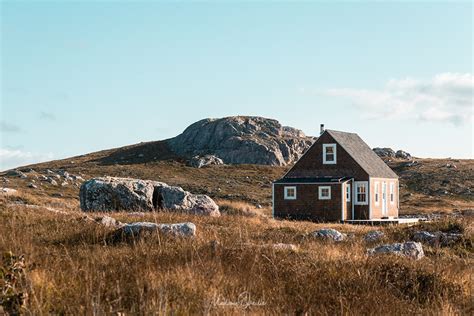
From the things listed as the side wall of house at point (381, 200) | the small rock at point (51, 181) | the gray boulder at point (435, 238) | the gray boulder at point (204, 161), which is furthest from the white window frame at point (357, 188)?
the gray boulder at point (204, 161)

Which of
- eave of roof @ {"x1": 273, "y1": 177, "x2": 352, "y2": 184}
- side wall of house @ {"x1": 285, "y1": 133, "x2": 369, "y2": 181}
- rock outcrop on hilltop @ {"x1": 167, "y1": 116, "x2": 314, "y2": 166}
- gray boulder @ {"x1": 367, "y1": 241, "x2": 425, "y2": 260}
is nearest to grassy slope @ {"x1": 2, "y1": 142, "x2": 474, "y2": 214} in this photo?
rock outcrop on hilltop @ {"x1": 167, "y1": 116, "x2": 314, "y2": 166}

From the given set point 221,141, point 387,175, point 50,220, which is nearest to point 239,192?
point 387,175

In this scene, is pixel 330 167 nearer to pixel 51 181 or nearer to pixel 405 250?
pixel 405 250

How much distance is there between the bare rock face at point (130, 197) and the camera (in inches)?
954

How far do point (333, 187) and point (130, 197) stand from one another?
16456 mm

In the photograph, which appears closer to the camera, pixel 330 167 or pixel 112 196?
pixel 112 196

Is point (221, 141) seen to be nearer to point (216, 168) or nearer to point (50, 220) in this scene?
point (216, 168)

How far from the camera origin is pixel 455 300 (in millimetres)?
6809

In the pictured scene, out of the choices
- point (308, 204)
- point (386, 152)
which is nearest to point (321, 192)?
point (308, 204)

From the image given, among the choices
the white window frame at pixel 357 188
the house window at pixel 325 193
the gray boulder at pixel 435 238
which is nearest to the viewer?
the gray boulder at pixel 435 238

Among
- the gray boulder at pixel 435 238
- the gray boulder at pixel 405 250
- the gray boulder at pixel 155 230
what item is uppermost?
the gray boulder at pixel 155 230

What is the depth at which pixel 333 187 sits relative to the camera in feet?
121

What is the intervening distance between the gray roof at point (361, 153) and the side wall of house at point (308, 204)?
10.7 ft

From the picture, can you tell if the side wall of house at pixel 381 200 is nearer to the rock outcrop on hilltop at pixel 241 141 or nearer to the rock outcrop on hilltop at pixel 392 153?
the rock outcrop on hilltop at pixel 241 141
